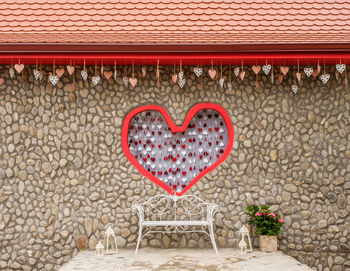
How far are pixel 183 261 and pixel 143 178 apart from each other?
1.58 meters

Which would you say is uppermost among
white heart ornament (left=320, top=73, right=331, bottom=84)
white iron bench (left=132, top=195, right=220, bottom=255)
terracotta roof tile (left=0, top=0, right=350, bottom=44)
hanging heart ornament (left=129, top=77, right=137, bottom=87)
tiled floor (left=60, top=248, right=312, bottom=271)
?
terracotta roof tile (left=0, top=0, right=350, bottom=44)

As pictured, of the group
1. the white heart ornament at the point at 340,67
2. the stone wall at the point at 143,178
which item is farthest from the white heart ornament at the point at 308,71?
the white heart ornament at the point at 340,67

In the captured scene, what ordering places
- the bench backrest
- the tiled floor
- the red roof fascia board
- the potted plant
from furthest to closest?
1. the bench backrest
2. the potted plant
3. the red roof fascia board
4. the tiled floor

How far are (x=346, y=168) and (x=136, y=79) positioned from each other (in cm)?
362

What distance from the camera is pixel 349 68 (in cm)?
698

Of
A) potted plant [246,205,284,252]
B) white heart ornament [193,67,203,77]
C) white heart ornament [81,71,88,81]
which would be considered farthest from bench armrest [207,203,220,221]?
white heart ornament [81,71,88,81]

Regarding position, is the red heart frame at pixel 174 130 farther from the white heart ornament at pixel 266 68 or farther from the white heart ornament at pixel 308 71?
the white heart ornament at pixel 308 71

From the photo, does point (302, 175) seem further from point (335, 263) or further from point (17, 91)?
point (17, 91)

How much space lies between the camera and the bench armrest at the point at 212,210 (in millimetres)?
6398

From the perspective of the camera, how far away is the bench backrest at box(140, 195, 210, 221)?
22.5ft

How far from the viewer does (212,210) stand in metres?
6.38

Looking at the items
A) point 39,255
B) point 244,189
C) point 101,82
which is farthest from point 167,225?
point 101,82

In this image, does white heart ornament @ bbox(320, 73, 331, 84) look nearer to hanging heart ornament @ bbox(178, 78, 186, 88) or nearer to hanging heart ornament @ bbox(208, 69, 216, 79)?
hanging heart ornament @ bbox(208, 69, 216, 79)

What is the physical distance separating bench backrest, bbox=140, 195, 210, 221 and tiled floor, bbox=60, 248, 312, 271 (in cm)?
53
